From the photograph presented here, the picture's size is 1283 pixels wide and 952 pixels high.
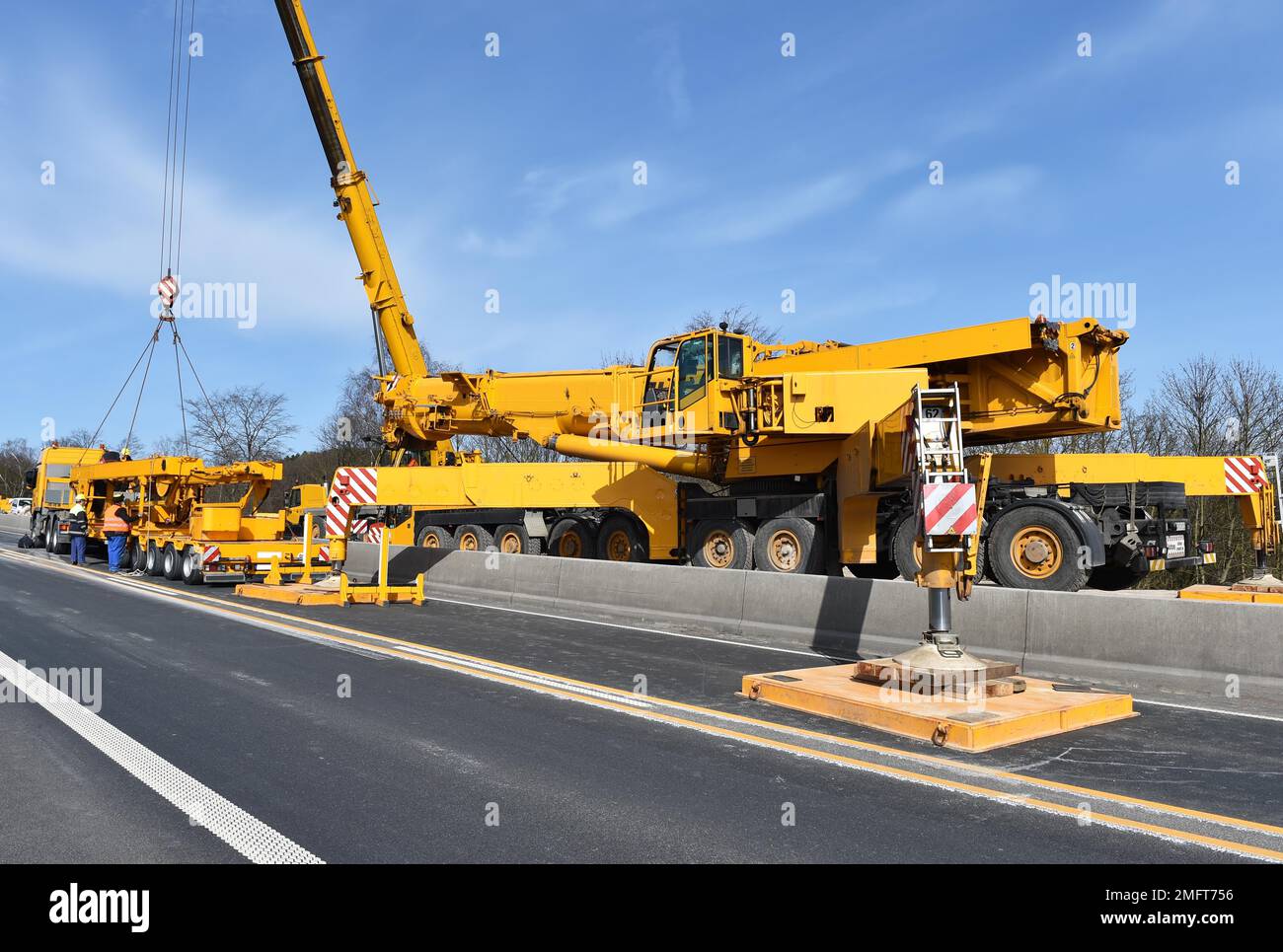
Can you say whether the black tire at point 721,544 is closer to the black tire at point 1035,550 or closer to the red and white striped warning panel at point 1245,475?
the black tire at point 1035,550

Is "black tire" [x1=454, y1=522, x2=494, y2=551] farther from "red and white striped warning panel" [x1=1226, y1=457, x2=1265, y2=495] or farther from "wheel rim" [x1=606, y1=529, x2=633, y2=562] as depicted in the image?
"red and white striped warning panel" [x1=1226, y1=457, x2=1265, y2=495]

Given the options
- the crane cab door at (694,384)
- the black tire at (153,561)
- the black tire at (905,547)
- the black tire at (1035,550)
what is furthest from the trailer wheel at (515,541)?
the black tire at (1035,550)

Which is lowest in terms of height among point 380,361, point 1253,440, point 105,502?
point 105,502

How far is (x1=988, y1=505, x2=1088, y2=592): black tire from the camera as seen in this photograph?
472 inches

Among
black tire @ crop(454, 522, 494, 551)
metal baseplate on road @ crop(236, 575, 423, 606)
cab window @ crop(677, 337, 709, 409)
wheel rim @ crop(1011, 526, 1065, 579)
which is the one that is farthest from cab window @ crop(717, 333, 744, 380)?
black tire @ crop(454, 522, 494, 551)

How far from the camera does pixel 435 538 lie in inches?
856

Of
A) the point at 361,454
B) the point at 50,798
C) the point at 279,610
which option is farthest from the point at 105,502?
the point at 361,454

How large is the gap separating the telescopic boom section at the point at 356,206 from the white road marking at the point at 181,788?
54.6ft

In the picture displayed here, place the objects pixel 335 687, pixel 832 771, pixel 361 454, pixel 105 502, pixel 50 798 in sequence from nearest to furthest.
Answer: pixel 50 798 < pixel 832 771 < pixel 335 687 < pixel 105 502 < pixel 361 454

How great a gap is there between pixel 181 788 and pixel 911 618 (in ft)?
23.5

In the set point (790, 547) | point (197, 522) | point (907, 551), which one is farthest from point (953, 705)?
point (197, 522)
